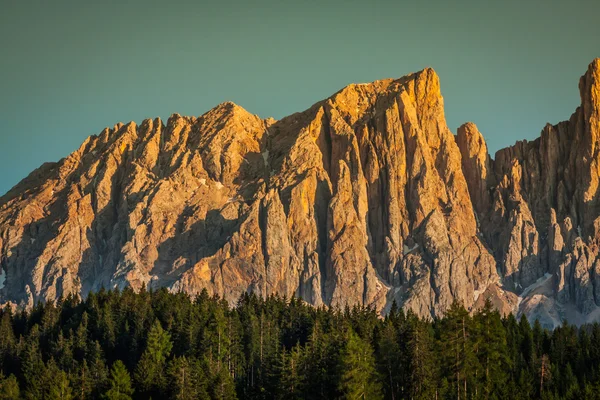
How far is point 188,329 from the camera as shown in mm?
185375

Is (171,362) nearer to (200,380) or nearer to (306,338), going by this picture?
(200,380)

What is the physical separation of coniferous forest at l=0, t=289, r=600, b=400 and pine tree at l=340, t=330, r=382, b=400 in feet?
0.52

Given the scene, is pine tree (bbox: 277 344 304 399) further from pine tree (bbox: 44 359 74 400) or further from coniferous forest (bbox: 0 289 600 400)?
pine tree (bbox: 44 359 74 400)

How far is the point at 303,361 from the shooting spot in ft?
513

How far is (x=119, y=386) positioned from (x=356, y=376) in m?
32.0

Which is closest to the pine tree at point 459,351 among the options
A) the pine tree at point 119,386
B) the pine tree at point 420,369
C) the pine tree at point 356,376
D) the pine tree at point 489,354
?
the pine tree at point 420,369

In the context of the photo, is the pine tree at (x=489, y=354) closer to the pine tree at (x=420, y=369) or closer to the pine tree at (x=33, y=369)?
the pine tree at (x=420, y=369)

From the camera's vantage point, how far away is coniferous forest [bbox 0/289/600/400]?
490 feet

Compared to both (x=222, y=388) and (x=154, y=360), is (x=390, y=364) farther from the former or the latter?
(x=154, y=360)

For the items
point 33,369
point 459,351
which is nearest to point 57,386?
point 33,369

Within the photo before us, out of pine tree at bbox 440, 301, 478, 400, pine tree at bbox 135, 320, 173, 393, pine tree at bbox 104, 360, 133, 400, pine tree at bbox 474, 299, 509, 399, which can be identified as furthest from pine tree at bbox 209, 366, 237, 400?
pine tree at bbox 474, 299, 509, 399

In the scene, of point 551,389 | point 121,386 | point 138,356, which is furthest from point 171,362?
point 551,389

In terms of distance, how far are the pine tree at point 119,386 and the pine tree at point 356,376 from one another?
28593 millimetres

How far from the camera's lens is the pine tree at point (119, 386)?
155 m
